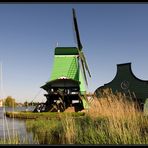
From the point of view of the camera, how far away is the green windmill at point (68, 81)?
28.0m

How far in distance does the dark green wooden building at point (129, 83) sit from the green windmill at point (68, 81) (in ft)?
19.2

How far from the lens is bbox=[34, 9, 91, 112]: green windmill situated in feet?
91.9

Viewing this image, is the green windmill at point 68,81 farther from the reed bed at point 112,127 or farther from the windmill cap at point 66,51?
the reed bed at point 112,127

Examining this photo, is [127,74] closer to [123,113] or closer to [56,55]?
[56,55]

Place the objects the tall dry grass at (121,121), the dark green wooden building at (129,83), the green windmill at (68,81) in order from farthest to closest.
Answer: the green windmill at (68,81) → the dark green wooden building at (129,83) → the tall dry grass at (121,121)

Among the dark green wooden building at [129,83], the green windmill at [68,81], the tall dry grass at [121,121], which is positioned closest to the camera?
the tall dry grass at [121,121]

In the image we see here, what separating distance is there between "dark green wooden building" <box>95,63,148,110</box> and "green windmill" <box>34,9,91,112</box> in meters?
5.86

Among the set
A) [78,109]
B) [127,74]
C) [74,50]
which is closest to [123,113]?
[127,74]

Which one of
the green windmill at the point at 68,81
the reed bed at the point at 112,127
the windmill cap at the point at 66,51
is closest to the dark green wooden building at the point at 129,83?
the green windmill at the point at 68,81

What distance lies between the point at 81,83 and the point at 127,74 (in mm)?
9023

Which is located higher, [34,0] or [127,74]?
[127,74]

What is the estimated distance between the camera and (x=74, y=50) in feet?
102

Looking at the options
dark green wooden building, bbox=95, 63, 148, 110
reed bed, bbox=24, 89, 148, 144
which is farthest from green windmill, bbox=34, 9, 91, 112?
reed bed, bbox=24, 89, 148, 144

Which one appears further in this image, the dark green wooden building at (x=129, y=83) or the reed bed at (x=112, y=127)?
the dark green wooden building at (x=129, y=83)
